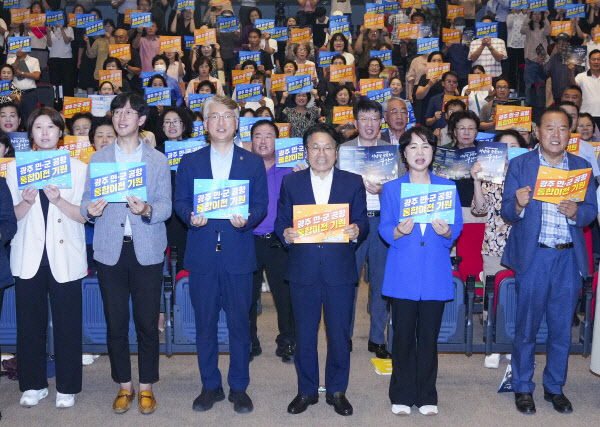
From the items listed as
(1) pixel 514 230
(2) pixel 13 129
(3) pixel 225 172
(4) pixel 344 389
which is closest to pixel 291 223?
(3) pixel 225 172

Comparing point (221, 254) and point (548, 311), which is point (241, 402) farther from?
point (548, 311)

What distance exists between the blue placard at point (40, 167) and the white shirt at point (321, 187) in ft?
4.60

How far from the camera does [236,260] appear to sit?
4219 mm

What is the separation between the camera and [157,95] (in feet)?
27.1

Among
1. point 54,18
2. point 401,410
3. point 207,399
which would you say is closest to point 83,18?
point 54,18

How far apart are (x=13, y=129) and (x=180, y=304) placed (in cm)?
316

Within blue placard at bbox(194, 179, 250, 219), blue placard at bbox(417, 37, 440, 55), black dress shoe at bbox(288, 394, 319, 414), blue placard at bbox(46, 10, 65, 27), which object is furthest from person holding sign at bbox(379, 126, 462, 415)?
blue placard at bbox(46, 10, 65, 27)

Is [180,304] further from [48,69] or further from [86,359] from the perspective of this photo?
[48,69]

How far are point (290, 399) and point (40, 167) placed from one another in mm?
2040

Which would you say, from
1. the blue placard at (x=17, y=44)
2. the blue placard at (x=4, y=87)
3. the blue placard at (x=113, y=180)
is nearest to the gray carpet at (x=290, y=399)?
the blue placard at (x=113, y=180)

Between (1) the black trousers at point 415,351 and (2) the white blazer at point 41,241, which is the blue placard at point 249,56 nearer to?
(2) the white blazer at point 41,241

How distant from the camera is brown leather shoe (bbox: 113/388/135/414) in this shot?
4.27 m

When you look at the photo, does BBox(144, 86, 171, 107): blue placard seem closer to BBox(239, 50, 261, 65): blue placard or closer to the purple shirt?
BBox(239, 50, 261, 65): blue placard

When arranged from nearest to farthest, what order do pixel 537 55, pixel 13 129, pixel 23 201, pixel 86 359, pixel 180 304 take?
pixel 23 201
pixel 180 304
pixel 86 359
pixel 13 129
pixel 537 55
